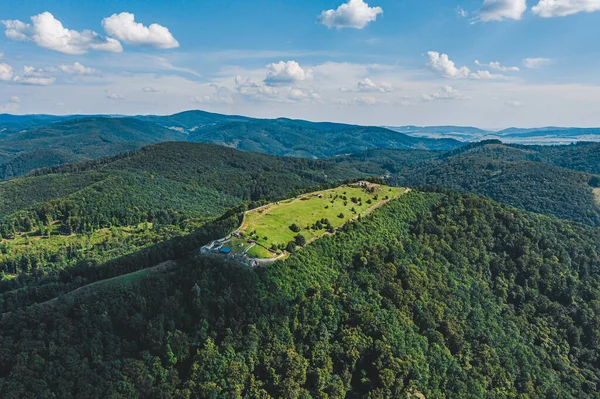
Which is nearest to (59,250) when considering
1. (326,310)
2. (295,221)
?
(295,221)

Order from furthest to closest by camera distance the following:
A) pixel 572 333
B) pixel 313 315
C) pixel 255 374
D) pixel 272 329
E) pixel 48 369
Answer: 1. pixel 572 333
2. pixel 313 315
3. pixel 272 329
4. pixel 255 374
5. pixel 48 369

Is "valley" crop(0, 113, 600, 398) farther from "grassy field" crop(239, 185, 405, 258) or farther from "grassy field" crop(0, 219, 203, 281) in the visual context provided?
"grassy field" crop(0, 219, 203, 281)

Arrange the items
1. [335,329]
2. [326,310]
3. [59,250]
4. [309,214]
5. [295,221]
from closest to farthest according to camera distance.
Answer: [335,329] < [326,310] < [295,221] < [309,214] < [59,250]

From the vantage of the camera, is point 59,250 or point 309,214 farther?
point 59,250

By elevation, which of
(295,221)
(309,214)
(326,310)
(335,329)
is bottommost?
(335,329)

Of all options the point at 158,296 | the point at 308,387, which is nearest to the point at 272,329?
the point at 308,387

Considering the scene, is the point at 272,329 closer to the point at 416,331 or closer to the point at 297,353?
the point at 297,353

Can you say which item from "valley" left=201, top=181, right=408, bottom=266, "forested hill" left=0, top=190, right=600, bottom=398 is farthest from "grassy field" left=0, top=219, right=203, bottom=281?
"forested hill" left=0, top=190, right=600, bottom=398

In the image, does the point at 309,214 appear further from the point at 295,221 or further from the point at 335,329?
the point at 335,329
